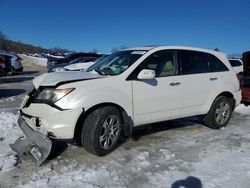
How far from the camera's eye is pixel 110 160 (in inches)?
176

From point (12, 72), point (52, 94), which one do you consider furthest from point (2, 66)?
point (52, 94)

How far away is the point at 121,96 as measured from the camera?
4703mm

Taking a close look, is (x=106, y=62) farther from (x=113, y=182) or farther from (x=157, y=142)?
(x=113, y=182)

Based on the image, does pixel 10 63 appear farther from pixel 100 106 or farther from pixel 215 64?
pixel 100 106

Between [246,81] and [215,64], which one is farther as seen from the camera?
[246,81]

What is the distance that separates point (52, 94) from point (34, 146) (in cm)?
84

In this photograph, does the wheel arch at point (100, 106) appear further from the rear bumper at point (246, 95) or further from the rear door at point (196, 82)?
the rear bumper at point (246, 95)

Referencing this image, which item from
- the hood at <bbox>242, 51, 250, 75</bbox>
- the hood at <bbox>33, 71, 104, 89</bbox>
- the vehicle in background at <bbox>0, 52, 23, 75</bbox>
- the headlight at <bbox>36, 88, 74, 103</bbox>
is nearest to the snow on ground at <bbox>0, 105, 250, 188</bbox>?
the headlight at <bbox>36, 88, 74, 103</bbox>

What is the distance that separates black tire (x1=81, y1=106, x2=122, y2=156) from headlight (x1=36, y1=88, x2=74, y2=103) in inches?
19.9

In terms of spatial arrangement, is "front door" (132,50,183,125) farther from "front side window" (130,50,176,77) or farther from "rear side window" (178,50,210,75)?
"rear side window" (178,50,210,75)

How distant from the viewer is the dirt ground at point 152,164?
3787 mm

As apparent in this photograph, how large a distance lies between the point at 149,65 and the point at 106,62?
88 cm

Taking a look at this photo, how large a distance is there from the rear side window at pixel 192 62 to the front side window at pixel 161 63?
205mm

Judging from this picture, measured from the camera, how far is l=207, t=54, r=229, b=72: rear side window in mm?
6191
